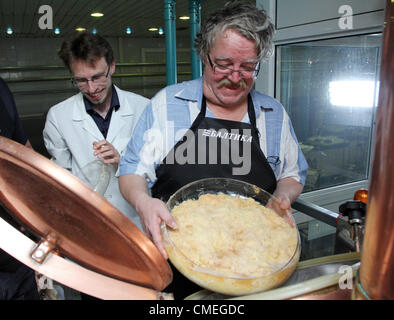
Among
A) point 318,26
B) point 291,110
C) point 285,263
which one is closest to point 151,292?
point 285,263

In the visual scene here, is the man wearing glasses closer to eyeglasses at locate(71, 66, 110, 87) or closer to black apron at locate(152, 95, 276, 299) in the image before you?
black apron at locate(152, 95, 276, 299)

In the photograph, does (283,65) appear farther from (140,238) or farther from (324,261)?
(140,238)

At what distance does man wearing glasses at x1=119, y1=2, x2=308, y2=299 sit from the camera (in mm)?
833

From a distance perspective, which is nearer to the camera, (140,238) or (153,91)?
(140,238)

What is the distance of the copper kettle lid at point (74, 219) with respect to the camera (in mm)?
392

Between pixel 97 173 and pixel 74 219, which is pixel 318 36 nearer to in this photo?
pixel 97 173

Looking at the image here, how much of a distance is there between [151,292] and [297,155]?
70cm

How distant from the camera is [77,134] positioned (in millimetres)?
1480

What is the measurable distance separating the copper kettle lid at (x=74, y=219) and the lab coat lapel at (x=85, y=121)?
991mm

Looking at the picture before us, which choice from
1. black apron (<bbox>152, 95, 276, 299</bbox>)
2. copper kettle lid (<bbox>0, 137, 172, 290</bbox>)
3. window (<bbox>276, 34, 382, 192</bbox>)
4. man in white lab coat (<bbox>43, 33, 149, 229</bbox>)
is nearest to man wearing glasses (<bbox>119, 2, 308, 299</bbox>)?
black apron (<bbox>152, 95, 276, 299</bbox>)

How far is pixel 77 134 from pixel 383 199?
1.40 meters

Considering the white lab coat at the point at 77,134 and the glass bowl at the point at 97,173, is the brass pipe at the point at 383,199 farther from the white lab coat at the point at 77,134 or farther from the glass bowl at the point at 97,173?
the white lab coat at the point at 77,134

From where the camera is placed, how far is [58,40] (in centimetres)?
881

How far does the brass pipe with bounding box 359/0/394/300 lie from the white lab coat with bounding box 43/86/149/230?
1.21 m
